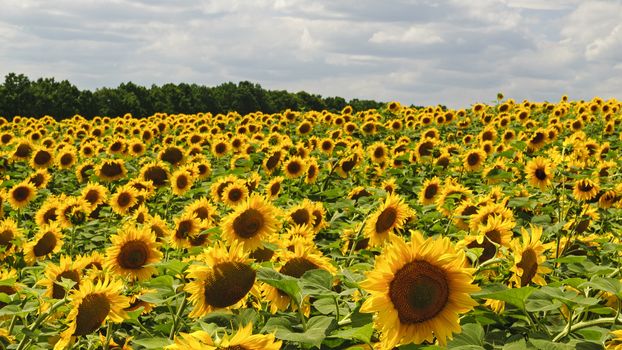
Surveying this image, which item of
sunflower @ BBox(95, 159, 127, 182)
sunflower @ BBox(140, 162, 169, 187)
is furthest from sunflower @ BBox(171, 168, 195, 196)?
sunflower @ BBox(95, 159, 127, 182)

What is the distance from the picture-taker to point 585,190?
657 centimetres

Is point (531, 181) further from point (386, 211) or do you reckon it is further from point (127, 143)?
point (127, 143)

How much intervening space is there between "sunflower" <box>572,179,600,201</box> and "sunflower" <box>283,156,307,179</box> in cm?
444

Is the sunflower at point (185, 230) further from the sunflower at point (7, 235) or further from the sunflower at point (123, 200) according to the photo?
the sunflower at point (123, 200)

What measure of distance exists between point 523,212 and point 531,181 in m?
0.47

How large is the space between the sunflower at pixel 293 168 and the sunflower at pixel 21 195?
12.7ft

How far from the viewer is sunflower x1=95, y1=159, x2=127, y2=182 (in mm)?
11000

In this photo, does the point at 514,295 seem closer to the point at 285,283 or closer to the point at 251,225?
the point at 285,283

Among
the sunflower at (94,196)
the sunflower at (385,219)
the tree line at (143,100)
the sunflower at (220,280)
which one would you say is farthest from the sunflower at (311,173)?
the tree line at (143,100)

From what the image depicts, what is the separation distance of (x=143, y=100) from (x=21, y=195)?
106 ft

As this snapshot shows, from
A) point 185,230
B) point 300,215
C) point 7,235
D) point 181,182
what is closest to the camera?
point 185,230

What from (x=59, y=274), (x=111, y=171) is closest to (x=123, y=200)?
(x=111, y=171)

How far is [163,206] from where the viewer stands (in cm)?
1002

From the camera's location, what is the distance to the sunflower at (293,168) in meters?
10.0
